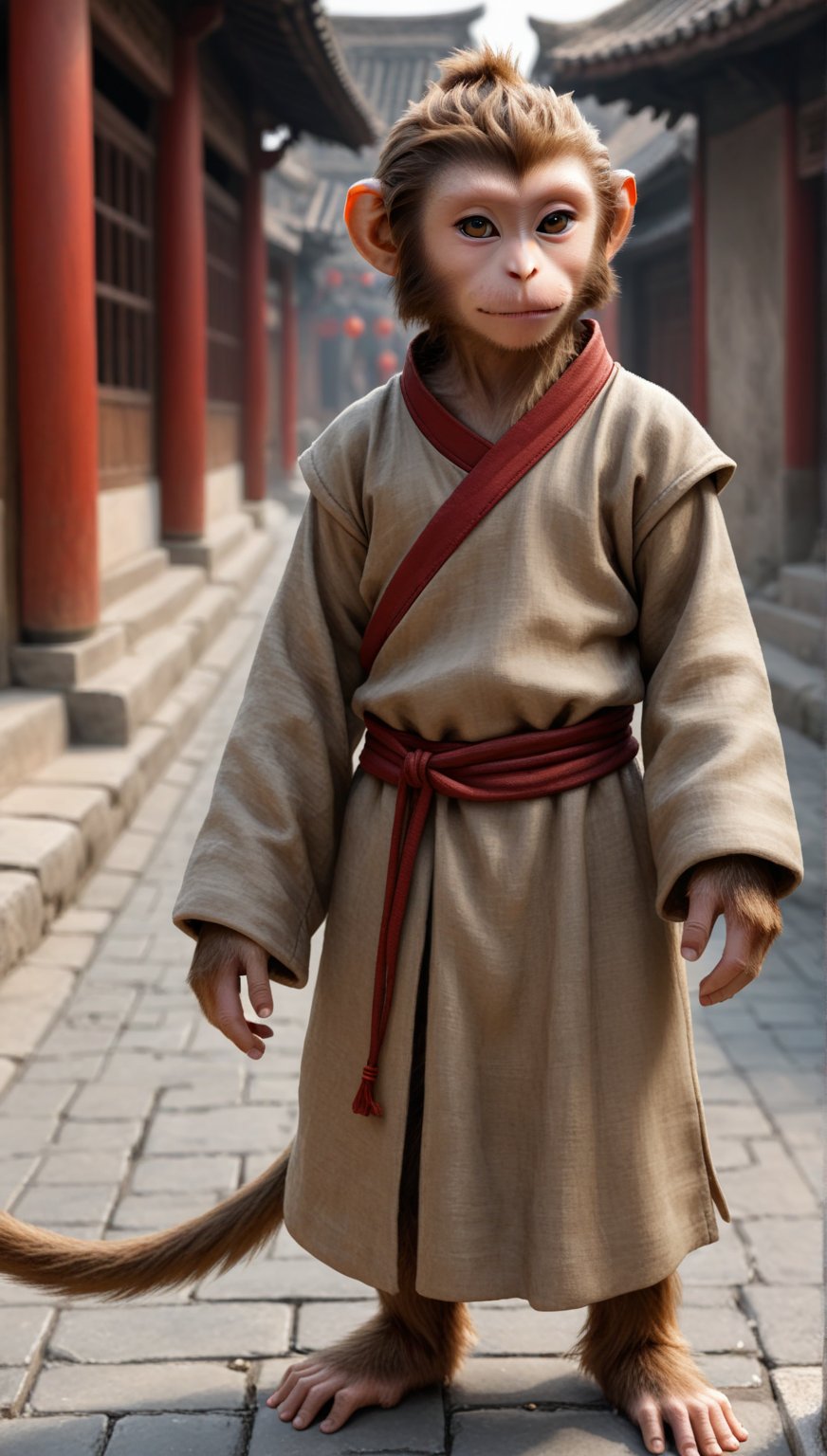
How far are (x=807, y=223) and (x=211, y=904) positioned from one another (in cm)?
892

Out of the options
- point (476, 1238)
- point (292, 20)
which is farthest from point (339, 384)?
point (476, 1238)

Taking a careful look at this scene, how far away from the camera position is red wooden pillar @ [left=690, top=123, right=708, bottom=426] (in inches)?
462

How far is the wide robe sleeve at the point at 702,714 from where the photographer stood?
2006 millimetres

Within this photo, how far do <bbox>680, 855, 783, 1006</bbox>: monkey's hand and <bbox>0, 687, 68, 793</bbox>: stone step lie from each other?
3773mm

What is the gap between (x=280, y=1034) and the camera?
14.0 ft

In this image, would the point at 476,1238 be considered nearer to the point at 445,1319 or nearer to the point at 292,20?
the point at 445,1319

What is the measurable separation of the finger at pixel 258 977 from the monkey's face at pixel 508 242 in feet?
2.69

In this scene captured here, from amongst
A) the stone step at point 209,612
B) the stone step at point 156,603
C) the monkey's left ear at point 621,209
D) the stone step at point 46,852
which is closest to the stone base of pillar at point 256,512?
the stone step at point 209,612

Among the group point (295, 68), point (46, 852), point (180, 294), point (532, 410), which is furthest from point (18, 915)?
point (295, 68)

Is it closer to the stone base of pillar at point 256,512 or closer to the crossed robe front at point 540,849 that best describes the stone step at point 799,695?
the crossed robe front at point 540,849

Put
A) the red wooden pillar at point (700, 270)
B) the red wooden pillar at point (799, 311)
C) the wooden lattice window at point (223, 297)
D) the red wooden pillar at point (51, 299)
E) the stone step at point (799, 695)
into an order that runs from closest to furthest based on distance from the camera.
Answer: the red wooden pillar at point (51, 299) < the stone step at point (799, 695) < the red wooden pillar at point (799, 311) < the red wooden pillar at point (700, 270) < the wooden lattice window at point (223, 297)

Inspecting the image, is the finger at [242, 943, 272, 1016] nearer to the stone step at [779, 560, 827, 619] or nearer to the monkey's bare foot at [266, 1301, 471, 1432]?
the monkey's bare foot at [266, 1301, 471, 1432]

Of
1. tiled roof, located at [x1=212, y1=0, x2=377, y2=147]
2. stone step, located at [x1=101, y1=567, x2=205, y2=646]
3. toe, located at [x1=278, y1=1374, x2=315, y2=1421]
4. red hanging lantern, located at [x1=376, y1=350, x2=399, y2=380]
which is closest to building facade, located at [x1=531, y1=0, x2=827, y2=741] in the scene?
tiled roof, located at [x1=212, y1=0, x2=377, y2=147]

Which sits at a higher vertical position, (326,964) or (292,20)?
(292,20)
